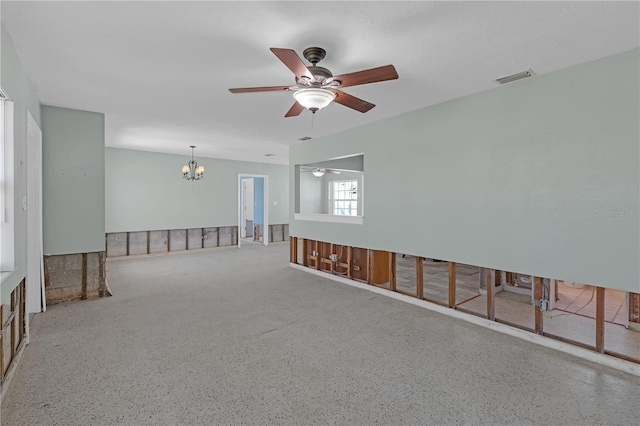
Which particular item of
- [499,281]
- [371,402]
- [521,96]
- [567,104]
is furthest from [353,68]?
[499,281]

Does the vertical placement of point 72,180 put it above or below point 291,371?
above

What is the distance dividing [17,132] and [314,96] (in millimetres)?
2378

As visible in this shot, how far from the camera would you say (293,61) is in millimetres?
1979

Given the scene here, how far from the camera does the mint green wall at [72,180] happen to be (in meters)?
3.92

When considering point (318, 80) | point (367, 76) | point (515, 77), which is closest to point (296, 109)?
point (318, 80)

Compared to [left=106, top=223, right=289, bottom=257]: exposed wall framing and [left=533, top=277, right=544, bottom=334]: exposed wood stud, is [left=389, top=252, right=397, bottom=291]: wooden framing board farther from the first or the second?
[left=106, top=223, right=289, bottom=257]: exposed wall framing

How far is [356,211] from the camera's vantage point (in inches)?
392

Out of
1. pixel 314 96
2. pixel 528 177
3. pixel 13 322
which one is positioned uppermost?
pixel 314 96

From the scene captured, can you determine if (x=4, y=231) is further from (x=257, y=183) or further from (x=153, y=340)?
(x=257, y=183)

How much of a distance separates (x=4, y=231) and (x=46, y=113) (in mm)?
2368

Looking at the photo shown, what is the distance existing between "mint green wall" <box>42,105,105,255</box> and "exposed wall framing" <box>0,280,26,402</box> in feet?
4.57

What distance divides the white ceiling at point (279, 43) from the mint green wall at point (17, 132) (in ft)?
0.42

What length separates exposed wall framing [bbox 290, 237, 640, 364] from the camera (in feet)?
8.84

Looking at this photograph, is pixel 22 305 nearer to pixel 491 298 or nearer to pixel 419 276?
pixel 419 276
